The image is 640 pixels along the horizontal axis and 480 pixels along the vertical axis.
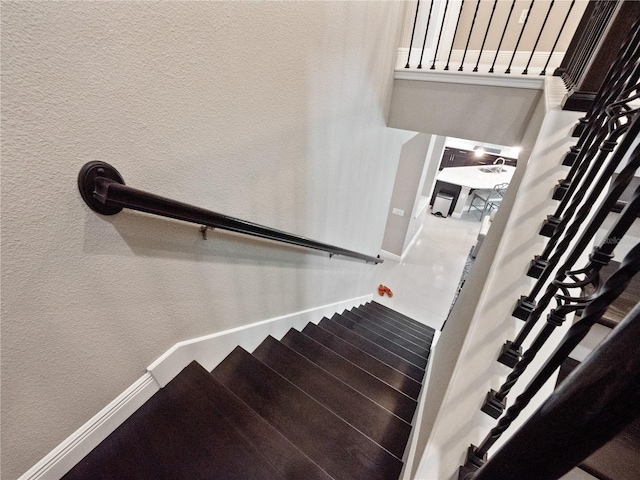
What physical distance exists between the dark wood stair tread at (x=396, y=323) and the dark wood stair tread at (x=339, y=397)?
2.01 meters

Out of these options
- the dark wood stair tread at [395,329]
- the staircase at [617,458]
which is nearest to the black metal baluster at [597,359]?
the staircase at [617,458]

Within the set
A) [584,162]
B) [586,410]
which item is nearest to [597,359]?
[586,410]

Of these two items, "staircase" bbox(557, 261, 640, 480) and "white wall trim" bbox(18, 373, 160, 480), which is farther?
"white wall trim" bbox(18, 373, 160, 480)

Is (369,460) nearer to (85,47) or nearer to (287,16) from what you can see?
(85,47)

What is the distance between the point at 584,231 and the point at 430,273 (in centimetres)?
492

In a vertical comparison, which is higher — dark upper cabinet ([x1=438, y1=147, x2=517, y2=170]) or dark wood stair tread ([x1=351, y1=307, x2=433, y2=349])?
dark upper cabinet ([x1=438, y1=147, x2=517, y2=170])

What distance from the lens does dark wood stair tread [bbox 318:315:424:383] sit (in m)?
2.21

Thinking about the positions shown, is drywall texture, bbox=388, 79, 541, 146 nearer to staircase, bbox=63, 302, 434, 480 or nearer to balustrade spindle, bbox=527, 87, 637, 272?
balustrade spindle, bbox=527, 87, 637, 272

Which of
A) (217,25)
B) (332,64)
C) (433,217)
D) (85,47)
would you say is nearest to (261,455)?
(85,47)

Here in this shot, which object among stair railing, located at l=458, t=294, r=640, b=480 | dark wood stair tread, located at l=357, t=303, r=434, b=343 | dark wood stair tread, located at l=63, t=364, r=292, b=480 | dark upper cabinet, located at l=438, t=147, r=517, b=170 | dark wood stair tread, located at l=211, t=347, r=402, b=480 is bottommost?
dark wood stair tread, located at l=357, t=303, r=434, b=343

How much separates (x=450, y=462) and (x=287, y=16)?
1830 mm

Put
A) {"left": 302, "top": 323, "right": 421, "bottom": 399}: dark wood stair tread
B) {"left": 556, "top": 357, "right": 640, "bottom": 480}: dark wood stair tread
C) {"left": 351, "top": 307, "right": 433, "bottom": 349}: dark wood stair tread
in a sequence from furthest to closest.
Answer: {"left": 351, "top": 307, "right": 433, "bottom": 349}: dark wood stair tread < {"left": 302, "top": 323, "right": 421, "bottom": 399}: dark wood stair tread < {"left": 556, "top": 357, "right": 640, "bottom": 480}: dark wood stair tread

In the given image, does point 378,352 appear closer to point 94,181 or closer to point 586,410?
point 586,410

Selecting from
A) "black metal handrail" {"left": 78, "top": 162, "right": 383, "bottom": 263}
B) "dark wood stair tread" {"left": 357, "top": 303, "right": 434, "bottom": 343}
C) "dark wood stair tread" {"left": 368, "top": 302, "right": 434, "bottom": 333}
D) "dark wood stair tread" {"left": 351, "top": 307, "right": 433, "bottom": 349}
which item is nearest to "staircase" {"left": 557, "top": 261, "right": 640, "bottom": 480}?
"black metal handrail" {"left": 78, "top": 162, "right": 383, "bottom": 263}
